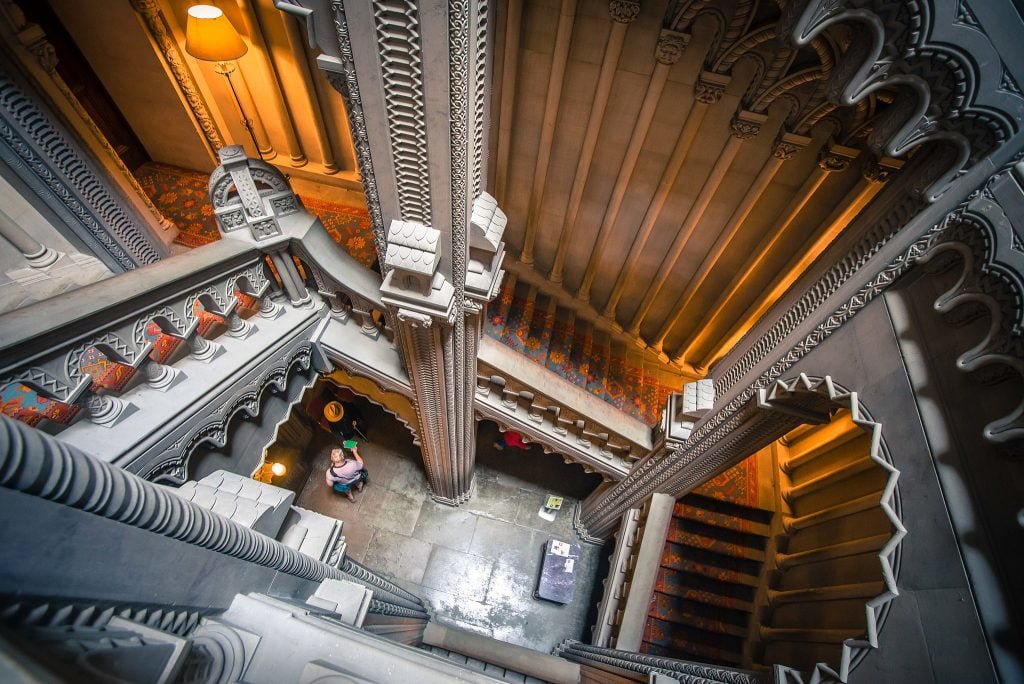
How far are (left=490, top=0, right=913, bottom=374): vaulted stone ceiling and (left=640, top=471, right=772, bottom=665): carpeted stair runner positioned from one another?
66.2 inches

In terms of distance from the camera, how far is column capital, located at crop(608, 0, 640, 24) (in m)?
2.70

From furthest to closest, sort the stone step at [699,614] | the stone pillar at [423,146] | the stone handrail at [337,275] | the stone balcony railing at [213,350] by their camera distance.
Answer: the stone step at [699,614]
the stone handrail at [337,275]
the stone balcony railing at [213,350]
the stone pillar at [423,146]

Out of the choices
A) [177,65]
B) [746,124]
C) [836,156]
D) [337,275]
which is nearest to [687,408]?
[836,156]

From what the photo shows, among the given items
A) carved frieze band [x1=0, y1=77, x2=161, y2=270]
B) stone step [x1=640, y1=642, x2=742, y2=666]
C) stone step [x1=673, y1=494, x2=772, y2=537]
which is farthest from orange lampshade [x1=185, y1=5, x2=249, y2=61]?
stone step [x1=640, y1=642, x2=742, y2=666]

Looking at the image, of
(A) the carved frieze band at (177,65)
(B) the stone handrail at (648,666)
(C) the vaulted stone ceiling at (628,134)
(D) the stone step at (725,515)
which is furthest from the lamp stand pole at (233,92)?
(D) the stone step at (725,515)

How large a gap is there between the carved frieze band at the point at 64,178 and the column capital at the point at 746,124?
15.9ft

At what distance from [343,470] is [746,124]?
4.74 metres

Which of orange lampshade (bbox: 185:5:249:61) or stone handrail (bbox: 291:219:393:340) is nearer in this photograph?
stone handrail (bbox: 291:219:393:340)

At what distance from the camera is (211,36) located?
3.45 metres

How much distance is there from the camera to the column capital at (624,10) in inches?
106

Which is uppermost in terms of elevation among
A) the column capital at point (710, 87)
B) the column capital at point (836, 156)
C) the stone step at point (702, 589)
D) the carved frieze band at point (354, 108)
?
the column capital at point (710, 87)

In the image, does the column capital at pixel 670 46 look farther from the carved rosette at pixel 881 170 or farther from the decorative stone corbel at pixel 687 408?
the decorative stone corbel at pixel 687 408

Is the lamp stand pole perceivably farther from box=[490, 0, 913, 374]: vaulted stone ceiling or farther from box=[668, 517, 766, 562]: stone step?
box=[668, 517, 766, 562]: stone step

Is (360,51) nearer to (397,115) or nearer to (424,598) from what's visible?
(397,115)
